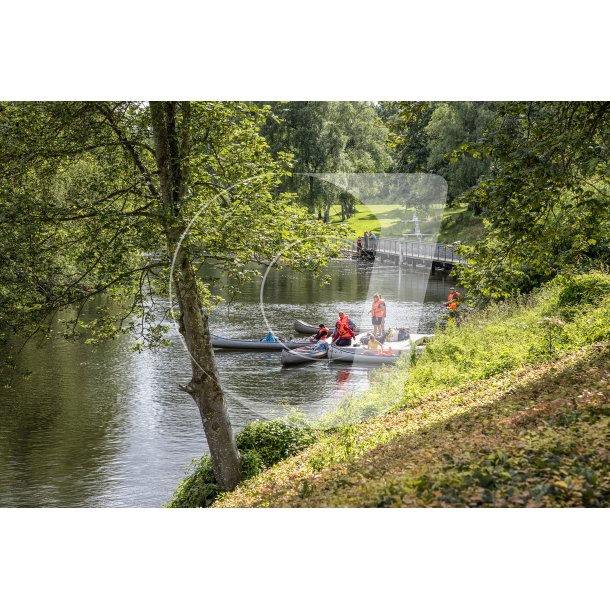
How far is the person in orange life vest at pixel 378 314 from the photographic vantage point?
956cm

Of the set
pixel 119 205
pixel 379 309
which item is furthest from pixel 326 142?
pixel 379 309

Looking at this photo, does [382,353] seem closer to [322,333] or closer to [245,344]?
[322,333]

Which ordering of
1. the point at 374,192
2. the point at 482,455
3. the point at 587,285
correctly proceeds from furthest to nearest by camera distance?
the point at 587,285 < the point at 374,192 < the point at 482,455

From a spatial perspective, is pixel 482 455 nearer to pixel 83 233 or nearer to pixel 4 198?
pixel 83 233

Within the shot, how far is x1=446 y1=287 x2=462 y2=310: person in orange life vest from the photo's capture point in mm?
7508

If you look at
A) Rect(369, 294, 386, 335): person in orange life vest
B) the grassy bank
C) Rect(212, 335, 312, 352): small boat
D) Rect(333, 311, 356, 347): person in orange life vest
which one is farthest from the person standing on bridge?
Rect(212, 335, 312, 352): small boat

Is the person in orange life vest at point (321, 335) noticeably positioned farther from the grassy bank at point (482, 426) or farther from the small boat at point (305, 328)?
the grassy bank at point (482, 426)

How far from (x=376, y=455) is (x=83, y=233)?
11.9 feet

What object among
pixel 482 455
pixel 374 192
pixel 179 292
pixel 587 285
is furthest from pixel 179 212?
pixel 587 285

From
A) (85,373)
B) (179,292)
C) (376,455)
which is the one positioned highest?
(179,292)

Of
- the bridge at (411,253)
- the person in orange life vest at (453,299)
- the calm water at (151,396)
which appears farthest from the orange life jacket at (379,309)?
the person in orange life vest at (453,299)

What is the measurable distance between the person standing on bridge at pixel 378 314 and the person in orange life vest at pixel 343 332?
3.08ft
